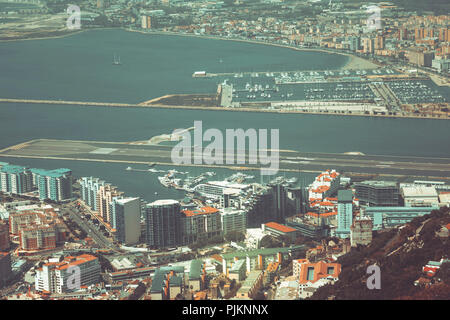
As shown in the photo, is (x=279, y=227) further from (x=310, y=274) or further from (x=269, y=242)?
(x=310, y=274)

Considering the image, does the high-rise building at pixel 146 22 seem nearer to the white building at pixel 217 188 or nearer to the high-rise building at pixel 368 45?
the high-rise building at pixel 368 45

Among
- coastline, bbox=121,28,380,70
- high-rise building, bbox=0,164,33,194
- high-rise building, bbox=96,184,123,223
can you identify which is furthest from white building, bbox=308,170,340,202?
coastline, bbox=121,28,380,70

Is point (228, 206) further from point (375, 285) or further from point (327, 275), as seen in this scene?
point (375, 285)

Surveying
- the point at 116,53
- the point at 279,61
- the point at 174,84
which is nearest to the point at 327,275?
the point at 174,84

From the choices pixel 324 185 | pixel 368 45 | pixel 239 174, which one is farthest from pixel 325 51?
pixel 324 185

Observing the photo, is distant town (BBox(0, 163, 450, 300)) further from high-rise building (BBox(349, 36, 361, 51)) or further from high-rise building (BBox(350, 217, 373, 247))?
high-rise building (BBox(349, 36, 361, 51))
